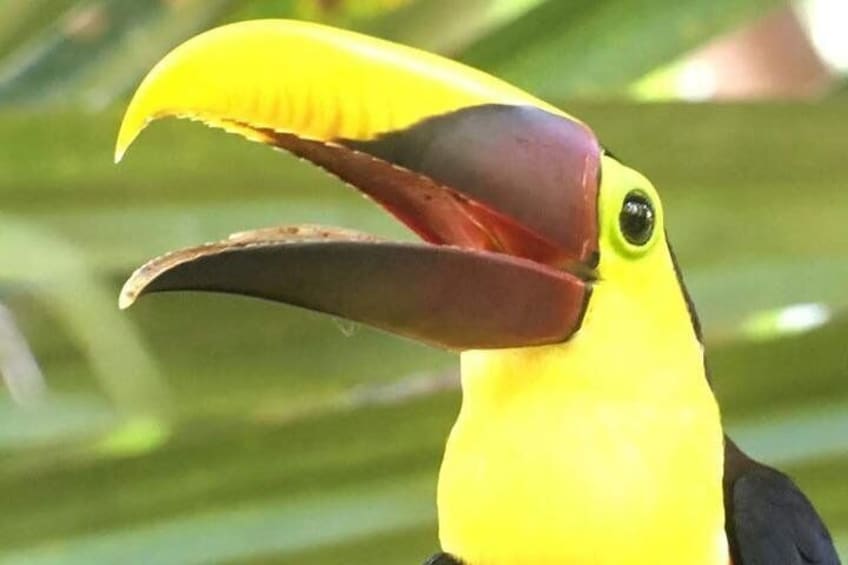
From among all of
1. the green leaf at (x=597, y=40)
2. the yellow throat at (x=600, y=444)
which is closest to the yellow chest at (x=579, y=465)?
the yellow throat at (x=600, y=444)

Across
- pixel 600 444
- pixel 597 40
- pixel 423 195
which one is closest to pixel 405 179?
pixel 423 195

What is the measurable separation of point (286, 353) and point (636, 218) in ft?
0.61

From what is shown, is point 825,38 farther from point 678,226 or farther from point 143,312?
point 143,312

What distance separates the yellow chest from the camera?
483 mm

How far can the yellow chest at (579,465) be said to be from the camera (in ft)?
1.58

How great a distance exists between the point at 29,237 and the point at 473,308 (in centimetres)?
18

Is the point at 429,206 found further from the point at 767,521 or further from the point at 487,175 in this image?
the point at 767,521

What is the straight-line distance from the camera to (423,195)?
50 centimetres

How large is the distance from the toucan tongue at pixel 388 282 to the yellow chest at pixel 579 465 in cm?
2

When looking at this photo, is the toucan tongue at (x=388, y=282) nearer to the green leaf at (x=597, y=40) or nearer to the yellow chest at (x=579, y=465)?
the yellow chest at (x=579, y=465)

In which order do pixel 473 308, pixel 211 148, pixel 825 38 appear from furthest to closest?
pixel 825 38, pixel 211 148, pixel 473 308

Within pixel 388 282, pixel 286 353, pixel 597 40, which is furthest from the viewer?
pixel 597 40

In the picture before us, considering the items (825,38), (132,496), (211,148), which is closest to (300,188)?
(211,148)

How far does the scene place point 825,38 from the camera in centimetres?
122
